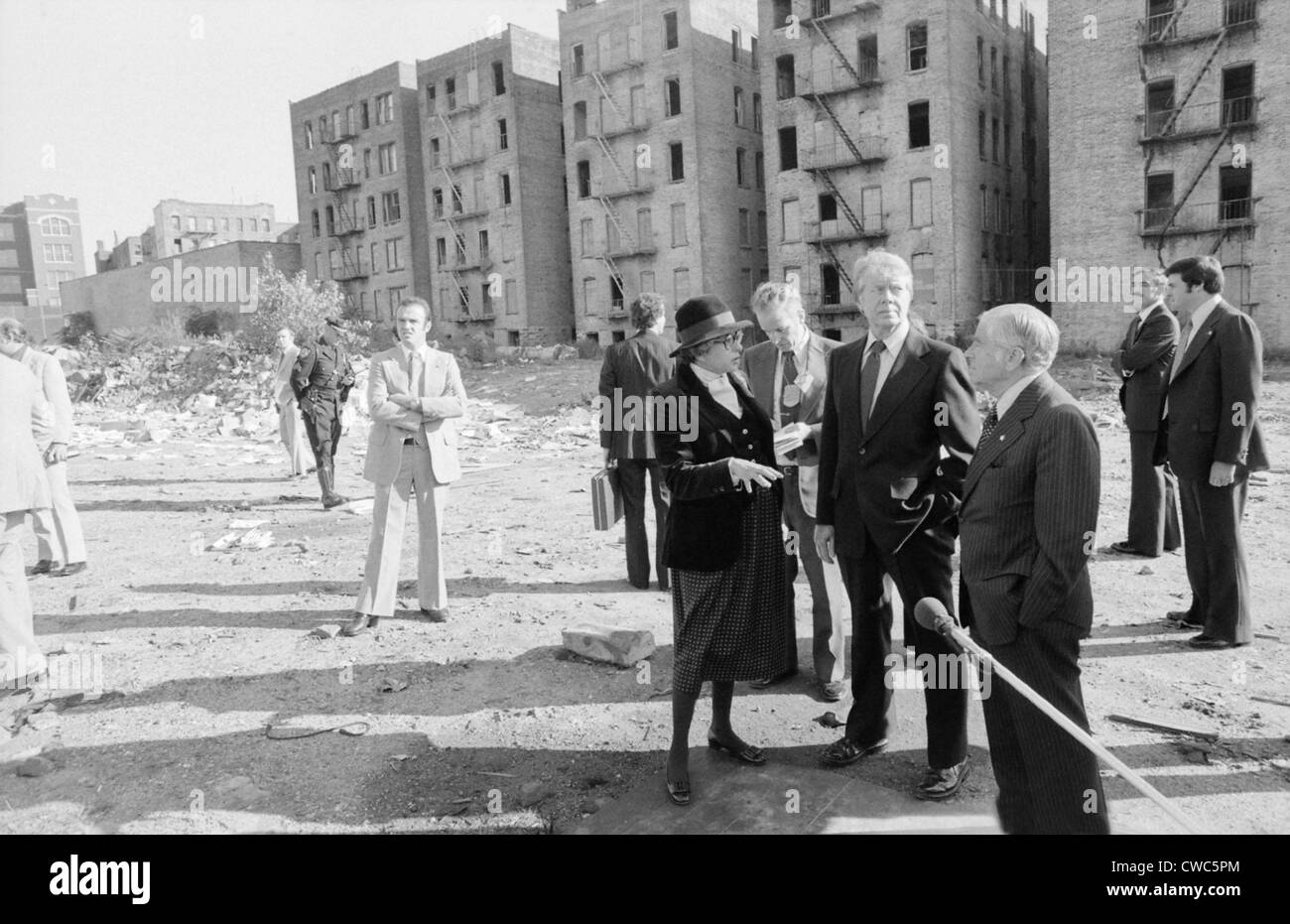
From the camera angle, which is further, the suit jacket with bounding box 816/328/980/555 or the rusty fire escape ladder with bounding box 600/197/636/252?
the rusty fire escape ladder with bounding box 600/197/636/252

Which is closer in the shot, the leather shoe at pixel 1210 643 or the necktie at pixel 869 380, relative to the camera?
the necktie at pixel 869 380

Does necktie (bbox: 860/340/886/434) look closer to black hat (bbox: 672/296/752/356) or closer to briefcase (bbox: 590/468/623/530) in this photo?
black hat (bbox: 672/296/752/356)

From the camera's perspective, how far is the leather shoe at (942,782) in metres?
3.84

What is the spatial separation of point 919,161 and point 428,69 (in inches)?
1108

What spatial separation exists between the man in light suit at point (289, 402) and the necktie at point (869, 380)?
366 inches

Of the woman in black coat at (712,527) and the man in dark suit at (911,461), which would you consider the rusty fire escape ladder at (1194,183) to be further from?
the woman in black coat at (712,527)

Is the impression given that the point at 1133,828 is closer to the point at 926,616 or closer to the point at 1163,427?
the point at 926,616

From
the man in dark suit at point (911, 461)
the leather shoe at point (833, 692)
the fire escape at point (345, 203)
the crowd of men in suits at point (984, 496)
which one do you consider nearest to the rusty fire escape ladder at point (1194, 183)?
the crowd of men in suits at point (984, 496)

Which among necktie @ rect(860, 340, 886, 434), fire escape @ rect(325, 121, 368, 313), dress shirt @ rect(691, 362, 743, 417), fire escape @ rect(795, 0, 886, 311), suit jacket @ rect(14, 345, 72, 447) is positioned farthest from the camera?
fire escape @ rect(325, 121, 368, 313)

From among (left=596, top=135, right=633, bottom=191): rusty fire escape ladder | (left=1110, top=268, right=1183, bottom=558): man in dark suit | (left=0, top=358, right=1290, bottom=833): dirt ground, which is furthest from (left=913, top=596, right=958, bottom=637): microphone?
(left=596, top=135, right=633, bottom=191): rusty fire escape ladder

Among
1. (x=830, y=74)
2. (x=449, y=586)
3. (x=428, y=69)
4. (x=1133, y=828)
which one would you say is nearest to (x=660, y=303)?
(x=449, y=586)

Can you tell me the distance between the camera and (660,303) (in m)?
6.93

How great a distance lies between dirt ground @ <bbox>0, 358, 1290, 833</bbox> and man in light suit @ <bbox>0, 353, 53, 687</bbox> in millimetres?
248

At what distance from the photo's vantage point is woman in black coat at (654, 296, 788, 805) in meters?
3.91
